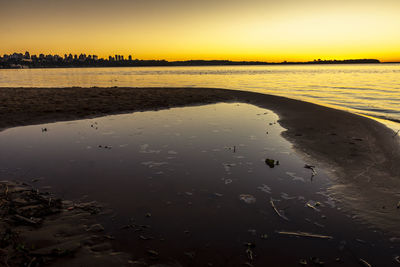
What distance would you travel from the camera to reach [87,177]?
7.92 m

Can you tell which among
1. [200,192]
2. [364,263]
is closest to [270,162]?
[200,192]

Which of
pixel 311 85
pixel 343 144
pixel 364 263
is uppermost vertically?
pixel 311 85

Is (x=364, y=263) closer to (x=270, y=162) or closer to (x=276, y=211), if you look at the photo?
(x=276, y=211)

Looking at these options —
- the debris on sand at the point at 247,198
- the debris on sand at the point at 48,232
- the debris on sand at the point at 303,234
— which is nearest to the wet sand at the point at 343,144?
the debris on sand at the point at 303,234

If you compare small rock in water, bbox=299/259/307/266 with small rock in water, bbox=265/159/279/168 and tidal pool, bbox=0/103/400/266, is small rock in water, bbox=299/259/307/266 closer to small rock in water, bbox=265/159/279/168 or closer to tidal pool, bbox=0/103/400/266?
tidal pool, bbox=0/103/400/266

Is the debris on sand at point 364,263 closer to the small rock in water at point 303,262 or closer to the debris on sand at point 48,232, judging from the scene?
the small rock in water at point 303,262

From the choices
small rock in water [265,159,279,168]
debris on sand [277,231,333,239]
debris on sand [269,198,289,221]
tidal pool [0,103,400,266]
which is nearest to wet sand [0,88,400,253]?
tidal pool [0,103,400,266]

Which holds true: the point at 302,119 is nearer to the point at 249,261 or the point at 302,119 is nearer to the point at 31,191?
the point at 249,261

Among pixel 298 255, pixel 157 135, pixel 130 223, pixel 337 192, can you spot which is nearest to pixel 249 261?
pixel 298 255

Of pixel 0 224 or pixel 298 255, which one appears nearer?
pixel 298 255

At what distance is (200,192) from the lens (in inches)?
274

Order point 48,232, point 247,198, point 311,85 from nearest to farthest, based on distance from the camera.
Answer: point 48,232 → point 247,198 → point 311,85

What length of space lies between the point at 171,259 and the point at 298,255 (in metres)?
2.50

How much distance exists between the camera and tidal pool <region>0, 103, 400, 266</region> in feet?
15.3
